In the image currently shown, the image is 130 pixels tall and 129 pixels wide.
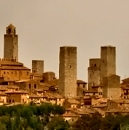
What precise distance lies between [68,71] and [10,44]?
9.46 m

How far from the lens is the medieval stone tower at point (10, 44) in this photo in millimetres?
153375

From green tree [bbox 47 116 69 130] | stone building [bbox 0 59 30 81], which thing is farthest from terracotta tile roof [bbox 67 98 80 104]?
green tree [bbox 47 116 69 130]

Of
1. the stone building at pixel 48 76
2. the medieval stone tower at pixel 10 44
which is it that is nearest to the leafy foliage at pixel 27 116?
the stone building at pixel 48 76

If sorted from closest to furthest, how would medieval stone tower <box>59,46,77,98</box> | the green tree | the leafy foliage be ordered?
1. the green tree
2. the leafy foliage
3. medieval stone tower <box>59,46,77,98</box>

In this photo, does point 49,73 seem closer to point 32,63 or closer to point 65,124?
point 32,63

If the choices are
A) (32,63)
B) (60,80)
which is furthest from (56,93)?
(32,63)

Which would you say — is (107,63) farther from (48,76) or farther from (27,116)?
(27,116)

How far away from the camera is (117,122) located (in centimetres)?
12781

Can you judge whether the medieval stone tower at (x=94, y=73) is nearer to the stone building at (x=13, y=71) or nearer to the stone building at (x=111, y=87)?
the stone building at (x=111, y=87)

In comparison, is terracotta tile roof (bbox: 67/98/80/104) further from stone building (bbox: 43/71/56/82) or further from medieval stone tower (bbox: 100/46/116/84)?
medieval stone tower (bbox: 100/46/116/84)

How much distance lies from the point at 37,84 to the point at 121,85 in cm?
946

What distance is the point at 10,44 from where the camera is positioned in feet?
504

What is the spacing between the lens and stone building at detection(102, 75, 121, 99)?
146 m

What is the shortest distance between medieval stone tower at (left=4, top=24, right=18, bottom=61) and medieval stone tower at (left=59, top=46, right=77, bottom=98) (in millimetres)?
7752
